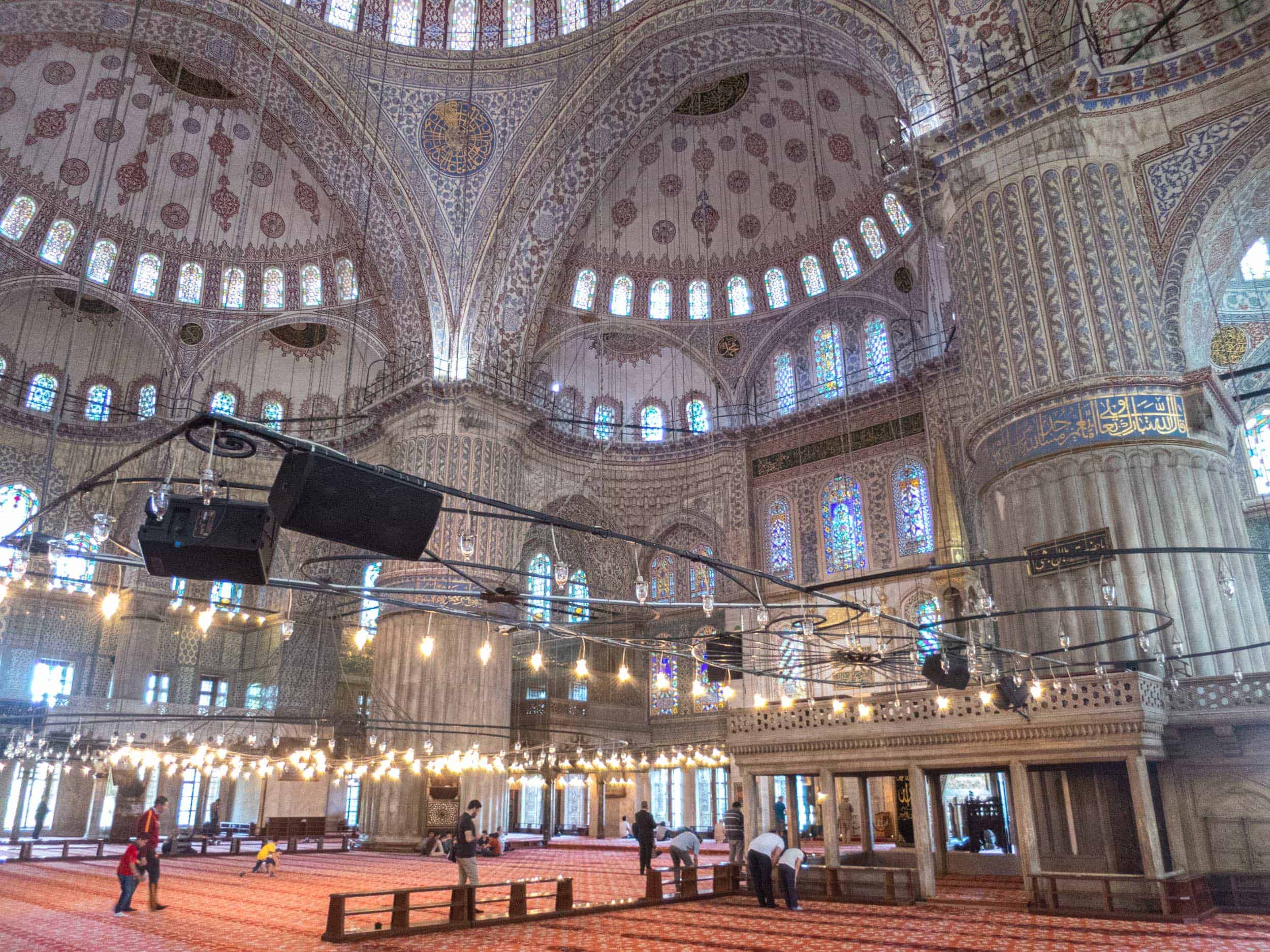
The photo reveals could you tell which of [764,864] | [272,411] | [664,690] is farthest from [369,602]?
[764,864]

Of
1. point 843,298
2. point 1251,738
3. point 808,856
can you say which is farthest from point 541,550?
point 1251,738

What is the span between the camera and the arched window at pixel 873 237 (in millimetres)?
18375

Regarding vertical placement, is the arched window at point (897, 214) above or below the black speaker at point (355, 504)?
above

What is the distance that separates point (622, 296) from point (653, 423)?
2.93 metres

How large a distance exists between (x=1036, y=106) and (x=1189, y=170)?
6.20 ft

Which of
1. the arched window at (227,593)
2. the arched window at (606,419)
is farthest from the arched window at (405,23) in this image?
the arched window at (227,593)

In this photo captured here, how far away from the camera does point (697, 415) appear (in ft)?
68.4

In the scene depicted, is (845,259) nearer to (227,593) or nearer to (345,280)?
(345,280)

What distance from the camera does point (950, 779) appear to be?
17.0 metres

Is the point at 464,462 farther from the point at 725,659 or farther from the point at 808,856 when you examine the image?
the point at 808,856

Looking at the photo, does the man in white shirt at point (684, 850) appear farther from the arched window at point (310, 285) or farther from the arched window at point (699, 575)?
the arched window at point (310, 285)

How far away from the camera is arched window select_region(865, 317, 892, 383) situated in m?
18.2

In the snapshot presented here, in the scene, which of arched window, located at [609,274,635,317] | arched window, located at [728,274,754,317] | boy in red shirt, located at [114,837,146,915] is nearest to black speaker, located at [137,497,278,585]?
boy in red shirt, located at [114,837,146,915]

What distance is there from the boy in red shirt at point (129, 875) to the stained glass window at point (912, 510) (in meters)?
12.9
